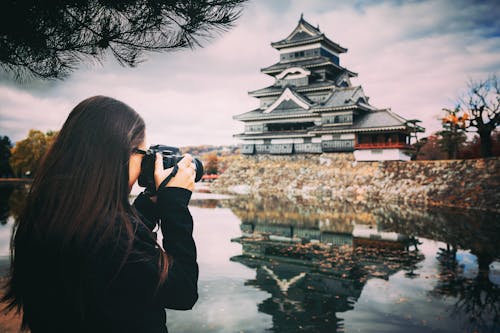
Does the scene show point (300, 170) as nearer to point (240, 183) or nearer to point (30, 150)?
point (240, 183)

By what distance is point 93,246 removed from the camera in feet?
3.53

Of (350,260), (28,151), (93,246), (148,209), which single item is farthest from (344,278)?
(28,151)

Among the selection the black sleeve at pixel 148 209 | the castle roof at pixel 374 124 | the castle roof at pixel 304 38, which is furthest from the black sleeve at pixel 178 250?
the castle roof at pixel 304 38

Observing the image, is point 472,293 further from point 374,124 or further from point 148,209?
point 374,124

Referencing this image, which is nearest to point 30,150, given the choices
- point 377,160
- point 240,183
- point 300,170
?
point 240,183

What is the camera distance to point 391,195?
73.4 feet

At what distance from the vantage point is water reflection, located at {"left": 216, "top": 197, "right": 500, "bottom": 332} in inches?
180

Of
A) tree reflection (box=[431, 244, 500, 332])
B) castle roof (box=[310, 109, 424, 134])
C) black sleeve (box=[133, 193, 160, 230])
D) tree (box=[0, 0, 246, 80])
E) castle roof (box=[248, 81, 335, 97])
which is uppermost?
castle roof (box=[248, 81, 335, 97])

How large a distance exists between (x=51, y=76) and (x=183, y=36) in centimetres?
154

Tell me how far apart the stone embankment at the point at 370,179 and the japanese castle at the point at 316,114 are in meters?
1.03

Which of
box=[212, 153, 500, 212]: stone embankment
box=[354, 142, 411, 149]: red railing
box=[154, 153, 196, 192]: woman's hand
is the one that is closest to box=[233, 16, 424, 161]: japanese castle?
box=[354, 142, 411, 149]: red railing

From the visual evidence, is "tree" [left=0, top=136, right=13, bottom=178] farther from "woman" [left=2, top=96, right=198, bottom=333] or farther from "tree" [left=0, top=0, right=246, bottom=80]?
"woman" [left=2, top=96, right=198, bottom=333]

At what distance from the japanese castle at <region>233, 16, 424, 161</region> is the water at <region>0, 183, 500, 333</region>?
1512cm

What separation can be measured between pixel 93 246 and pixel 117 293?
181 millimetres
